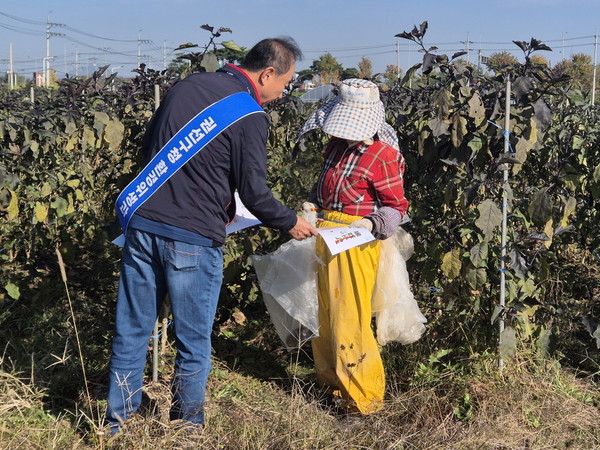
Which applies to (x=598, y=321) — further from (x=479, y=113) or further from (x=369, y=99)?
(x=369, y=99)

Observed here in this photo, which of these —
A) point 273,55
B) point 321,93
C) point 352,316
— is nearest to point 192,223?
point 273,55

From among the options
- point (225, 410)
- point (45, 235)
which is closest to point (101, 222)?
point (45, 235)

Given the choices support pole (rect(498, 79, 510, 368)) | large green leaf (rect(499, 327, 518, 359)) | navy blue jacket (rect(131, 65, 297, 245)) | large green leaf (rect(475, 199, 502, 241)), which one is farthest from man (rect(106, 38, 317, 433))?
large green leaf (rect(499, 327, 518, 359))

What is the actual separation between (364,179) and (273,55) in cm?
71

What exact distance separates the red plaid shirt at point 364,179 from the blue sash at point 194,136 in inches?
26.2

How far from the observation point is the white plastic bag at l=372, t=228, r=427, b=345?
10.1ft

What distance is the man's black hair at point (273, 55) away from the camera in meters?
2.51

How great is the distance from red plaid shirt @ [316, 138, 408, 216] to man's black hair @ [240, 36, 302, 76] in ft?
1.88

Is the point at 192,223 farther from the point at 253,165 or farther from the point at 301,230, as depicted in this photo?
the point at 301,230

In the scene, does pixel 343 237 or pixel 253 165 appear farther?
pixel 343 237

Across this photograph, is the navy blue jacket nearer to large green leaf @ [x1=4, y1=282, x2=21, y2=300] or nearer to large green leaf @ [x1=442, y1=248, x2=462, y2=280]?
large green leaf @ [x1=442, y1=248, x2=462, y2=280]

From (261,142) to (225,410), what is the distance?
1.07 metres

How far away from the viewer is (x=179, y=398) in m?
2.60

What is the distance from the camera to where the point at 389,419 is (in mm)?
3059
